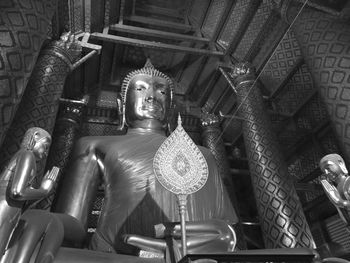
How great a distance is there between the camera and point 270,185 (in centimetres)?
267

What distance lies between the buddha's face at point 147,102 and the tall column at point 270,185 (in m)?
1.13

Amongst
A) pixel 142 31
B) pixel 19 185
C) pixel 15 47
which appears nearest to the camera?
pixel 19 185

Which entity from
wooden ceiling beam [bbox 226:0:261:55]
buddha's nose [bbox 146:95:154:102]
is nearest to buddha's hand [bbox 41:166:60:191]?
buddha's nose [bbox 146:95:154:102]

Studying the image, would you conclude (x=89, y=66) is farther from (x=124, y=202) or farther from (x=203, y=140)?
(x=124, y=202)

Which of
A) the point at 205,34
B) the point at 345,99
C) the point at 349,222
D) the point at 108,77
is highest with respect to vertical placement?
the point at 345,99

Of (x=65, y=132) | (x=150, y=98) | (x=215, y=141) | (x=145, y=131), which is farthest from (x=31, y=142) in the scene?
(x=215, y=141)

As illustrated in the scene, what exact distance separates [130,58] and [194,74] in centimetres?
120

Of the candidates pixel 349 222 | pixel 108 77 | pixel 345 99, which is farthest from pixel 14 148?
pixel 108 77

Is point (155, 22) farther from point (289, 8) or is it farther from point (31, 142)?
point (31, 142)

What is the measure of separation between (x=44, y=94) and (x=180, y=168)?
6.19 ft

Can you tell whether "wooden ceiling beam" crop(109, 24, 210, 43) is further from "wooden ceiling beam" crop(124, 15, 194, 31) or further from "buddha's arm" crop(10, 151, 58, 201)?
"buddha's arm" crop(10, 151, 58, 201)

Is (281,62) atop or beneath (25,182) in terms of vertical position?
beneath

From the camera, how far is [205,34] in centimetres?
496

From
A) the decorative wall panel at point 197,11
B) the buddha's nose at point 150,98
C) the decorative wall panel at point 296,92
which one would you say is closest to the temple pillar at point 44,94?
the buddha's nose at point 150,98
